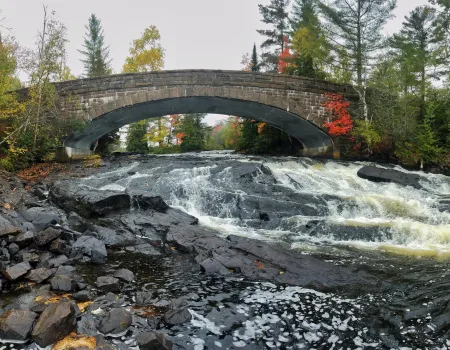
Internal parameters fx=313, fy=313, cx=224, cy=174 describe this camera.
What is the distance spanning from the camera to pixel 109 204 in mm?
9102

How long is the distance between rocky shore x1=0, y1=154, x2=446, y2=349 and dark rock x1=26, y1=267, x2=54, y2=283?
1 centimetres

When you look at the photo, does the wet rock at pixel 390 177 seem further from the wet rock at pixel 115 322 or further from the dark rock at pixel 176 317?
the wet rock at pixel 115 322

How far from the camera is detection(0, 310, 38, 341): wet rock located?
344 cm

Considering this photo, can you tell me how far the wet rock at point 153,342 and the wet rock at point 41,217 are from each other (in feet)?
17.6

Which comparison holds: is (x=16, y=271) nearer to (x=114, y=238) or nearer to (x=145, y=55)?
(x=114, y=238)

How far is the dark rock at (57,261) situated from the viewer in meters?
5.47

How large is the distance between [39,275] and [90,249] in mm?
1323

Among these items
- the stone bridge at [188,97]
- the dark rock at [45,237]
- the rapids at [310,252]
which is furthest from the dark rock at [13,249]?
the stone bridge at [188,97]

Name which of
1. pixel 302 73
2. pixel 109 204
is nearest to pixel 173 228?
pixel 109 204

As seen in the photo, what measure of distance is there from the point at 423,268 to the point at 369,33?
20815 mm

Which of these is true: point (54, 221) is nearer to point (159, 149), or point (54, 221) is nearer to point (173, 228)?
point (173, 228)

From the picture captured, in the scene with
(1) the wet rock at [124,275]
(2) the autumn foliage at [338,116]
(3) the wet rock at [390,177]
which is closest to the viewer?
(1) the wet rock at [124,275]

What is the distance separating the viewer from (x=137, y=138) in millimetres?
33312

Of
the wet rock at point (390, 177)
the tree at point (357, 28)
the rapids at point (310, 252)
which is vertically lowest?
the rapids at point (310, 252)
